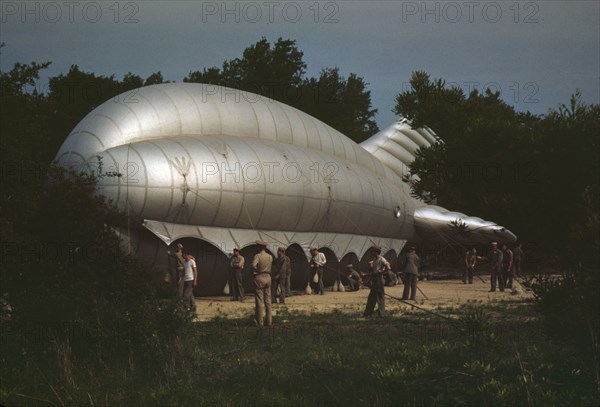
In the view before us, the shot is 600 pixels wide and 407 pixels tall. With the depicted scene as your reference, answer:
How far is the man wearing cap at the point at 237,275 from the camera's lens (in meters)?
31.8

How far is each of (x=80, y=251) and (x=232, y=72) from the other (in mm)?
68678

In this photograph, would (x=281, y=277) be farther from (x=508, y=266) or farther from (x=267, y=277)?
(x=508, y=266)

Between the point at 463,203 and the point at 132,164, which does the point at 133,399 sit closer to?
the point at 463,203

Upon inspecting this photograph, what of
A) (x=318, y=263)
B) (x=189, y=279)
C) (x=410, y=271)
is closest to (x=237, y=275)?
(x=189, y=279)

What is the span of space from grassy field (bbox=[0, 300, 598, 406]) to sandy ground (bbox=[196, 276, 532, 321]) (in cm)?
712

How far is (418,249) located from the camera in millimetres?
54312

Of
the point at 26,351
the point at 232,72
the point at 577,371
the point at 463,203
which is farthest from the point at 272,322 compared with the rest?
the point at 232,72

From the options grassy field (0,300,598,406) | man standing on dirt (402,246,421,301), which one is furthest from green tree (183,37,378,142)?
grassy field (0,300,598,406)

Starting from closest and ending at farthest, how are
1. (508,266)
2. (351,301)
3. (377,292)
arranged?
(377,292), (351,301), (508,266)

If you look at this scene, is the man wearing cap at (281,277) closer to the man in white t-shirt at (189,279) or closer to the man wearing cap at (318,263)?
the man in white t-shirt at (189,279)

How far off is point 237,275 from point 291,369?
1723 cm

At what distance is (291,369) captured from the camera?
1503 centimetres

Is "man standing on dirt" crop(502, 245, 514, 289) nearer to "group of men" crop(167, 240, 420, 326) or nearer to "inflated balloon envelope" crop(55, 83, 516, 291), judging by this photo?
"inflated balloon envelope" crop(55, 83, 516, 291)

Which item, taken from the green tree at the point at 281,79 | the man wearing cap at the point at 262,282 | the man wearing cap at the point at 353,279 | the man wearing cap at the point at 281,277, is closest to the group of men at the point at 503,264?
the man wearing cap at the point at 353,279
